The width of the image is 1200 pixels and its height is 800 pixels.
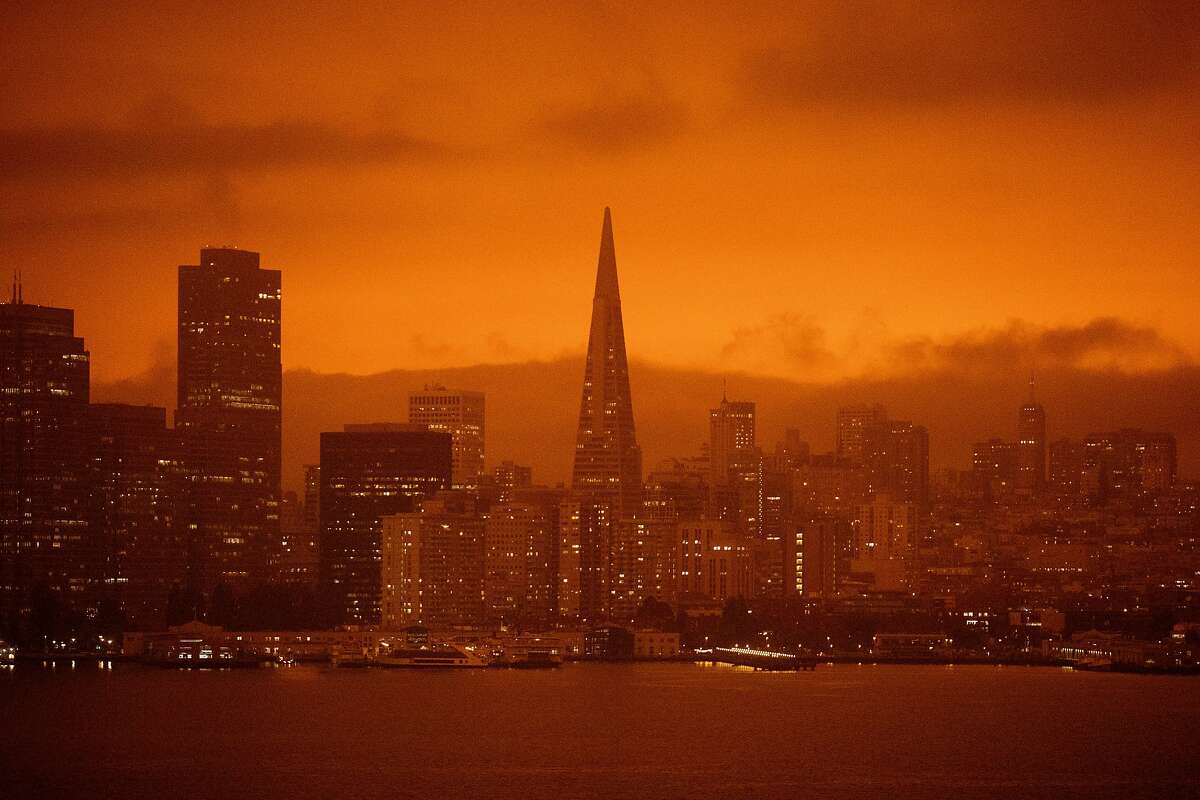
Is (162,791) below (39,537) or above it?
below

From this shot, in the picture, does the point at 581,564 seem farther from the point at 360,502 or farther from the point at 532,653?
the point at 532,653

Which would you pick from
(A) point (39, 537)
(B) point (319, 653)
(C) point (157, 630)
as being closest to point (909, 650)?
(B) point (319, 653)

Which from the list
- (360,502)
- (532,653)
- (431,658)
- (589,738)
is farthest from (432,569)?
(589,738)

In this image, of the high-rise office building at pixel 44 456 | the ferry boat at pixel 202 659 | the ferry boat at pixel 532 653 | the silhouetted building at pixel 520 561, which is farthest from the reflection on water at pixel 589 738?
the silhouetted building at pixel 520 561

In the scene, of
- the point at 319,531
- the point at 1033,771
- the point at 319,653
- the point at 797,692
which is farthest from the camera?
the point at 319,531

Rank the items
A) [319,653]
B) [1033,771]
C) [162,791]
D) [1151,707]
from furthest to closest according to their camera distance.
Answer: [319,653] → [1151,707] → [1033,771] → [162,791]

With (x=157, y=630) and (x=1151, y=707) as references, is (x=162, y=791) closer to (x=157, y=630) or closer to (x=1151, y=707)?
(x=1151, y=707)
